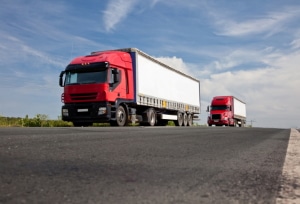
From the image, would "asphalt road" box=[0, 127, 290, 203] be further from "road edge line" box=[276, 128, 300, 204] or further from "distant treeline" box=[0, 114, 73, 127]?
"distant treeline" box=[0, 114, 73, 127]

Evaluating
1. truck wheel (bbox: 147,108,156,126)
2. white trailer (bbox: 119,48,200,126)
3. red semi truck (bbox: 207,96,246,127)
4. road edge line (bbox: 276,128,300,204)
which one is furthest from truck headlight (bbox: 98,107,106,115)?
red semi truck (bbox: 207,96,246,127)

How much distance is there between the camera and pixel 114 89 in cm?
1609

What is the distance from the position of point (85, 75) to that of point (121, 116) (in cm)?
266

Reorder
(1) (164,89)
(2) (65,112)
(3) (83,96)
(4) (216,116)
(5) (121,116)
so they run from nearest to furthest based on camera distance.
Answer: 1. (3) (83,96)
2. (2) (65,112)
3. (5) (121,116)
4. (1) (164,89)
5. (4) (216,116)

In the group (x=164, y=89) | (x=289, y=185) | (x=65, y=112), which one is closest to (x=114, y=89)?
(x=65, y=112)

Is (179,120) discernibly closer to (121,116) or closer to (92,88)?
(121,116)

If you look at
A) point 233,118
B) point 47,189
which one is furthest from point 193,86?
point 47,189

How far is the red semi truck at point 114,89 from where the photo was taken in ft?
51.5

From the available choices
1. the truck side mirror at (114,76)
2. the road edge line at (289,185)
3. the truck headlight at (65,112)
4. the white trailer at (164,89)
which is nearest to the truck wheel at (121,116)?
the truck side mirror at (114,76)

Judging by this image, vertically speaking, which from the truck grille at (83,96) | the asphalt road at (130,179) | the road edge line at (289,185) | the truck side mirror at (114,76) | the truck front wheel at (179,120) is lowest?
the road edge line at (289,185)

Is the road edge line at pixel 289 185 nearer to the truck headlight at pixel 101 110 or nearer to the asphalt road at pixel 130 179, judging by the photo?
the asphalt road at pixel 130 179

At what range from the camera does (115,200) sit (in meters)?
1.93

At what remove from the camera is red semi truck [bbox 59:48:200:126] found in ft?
51.5

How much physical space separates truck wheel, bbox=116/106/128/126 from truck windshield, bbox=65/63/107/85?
5.76ft
